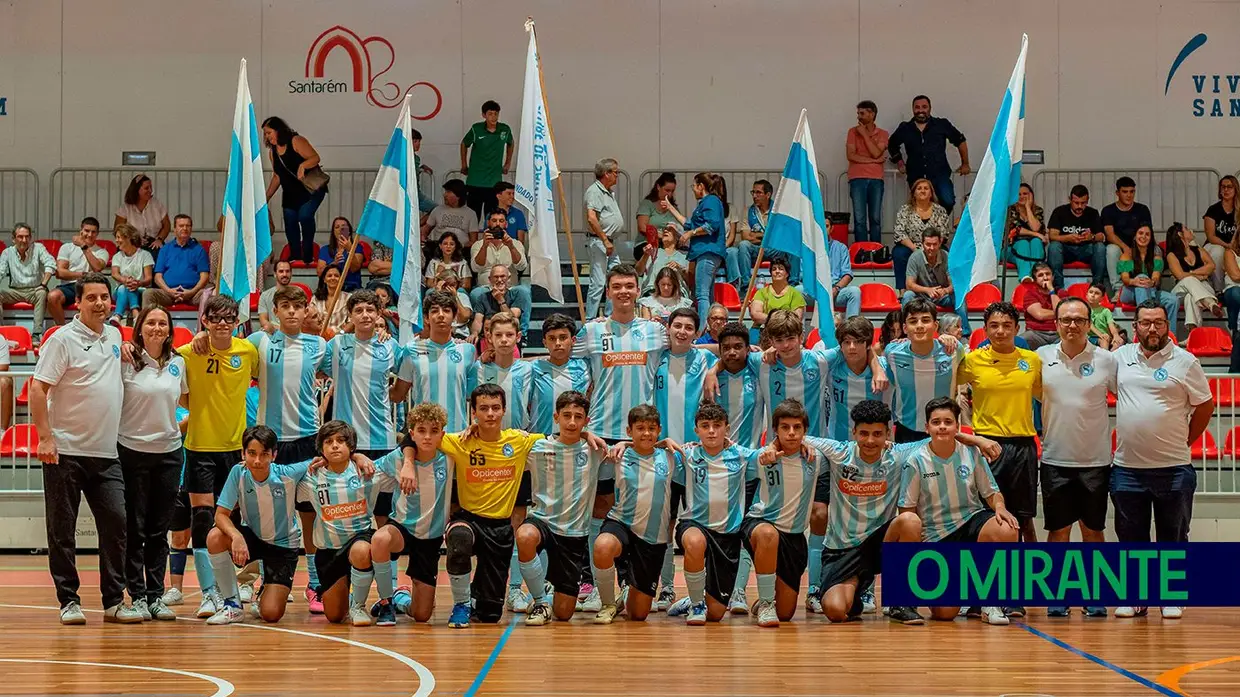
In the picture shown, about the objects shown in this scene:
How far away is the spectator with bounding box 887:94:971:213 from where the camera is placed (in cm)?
1950

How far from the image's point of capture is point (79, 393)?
9086 millimetres

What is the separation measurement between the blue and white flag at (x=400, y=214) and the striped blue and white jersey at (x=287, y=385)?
1.63 m

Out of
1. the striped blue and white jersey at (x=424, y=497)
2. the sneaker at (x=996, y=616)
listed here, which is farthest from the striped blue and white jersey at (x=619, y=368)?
the sneaker at (x=996, y=616)

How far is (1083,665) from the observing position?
7.54 m

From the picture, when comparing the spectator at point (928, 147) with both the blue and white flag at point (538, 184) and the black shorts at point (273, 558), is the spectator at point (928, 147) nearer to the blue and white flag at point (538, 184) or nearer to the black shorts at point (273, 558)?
the blue and white flag at point (538, 184)

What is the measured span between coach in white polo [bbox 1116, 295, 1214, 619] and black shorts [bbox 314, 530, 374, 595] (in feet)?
17.5

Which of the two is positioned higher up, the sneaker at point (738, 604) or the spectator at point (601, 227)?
the spectator at point (601, 227)

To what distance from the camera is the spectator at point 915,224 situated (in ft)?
58.7

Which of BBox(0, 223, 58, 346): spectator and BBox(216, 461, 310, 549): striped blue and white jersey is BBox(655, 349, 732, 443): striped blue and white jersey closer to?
BBox(216, 461, 310, 549): striped blue and white jersey

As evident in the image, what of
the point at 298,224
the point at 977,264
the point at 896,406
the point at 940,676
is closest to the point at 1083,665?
the point at 940,676

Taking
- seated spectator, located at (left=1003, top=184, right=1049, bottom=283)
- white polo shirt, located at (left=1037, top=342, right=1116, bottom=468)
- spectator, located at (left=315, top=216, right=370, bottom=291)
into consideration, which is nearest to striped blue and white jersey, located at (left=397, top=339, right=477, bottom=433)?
white polo shirt, located at (left=1037, top=342, right=1116, bottom=468)

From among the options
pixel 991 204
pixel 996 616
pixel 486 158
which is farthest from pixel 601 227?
pixel 996 616

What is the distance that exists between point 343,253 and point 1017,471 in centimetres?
1046

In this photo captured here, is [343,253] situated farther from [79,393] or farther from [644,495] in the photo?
[644,495]
